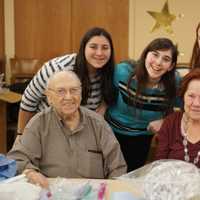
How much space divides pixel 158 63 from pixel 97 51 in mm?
393

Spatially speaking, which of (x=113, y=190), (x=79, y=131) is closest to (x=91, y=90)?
(x=79, y=131)

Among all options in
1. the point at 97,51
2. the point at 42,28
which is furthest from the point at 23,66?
the point at 97,51

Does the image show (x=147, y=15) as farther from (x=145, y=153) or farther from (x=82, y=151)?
(x=82, y=151)

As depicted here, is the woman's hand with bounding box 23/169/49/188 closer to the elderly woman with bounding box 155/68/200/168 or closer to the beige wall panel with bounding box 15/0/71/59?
the elderly woman with bounding box 155/68/200/168

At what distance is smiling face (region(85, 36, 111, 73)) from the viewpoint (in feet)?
8.05

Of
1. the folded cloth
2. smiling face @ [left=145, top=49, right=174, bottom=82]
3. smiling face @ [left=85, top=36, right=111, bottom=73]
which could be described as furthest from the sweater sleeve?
the folded cloth

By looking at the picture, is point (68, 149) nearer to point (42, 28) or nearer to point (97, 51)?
point (97, 51)

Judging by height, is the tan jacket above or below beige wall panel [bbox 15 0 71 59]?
below

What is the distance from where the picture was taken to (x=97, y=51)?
8.04 feet

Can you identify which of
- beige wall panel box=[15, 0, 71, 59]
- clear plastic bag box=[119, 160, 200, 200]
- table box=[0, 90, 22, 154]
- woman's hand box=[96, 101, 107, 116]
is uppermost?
beige wall panel box=[15, 0, 71, 59]

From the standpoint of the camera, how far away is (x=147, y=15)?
5.92 meters

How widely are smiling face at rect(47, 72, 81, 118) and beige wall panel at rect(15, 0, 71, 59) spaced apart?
4.05m

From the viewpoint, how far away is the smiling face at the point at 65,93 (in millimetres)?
2047

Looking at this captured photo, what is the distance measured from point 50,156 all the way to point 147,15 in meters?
4.29
